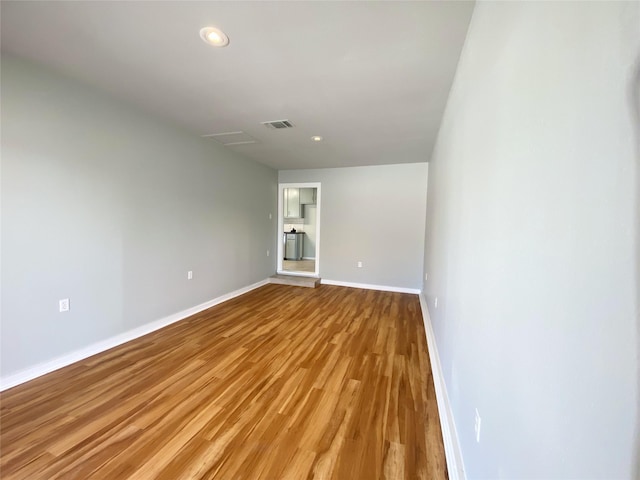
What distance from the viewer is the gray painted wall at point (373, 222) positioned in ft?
15.2

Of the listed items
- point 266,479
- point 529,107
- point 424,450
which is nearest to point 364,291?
point 424,450

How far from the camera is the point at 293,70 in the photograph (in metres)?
1.86

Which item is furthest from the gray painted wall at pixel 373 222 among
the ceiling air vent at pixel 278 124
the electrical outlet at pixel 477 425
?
the electrical outlet at pixel 477 425

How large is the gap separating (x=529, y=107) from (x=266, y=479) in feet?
6.01

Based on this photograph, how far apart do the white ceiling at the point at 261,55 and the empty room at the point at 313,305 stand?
0.02m

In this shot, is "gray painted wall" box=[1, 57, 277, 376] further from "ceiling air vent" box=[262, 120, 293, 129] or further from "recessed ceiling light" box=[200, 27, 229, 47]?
"recessed ceiling light" box=[200, 27, 229, 47]

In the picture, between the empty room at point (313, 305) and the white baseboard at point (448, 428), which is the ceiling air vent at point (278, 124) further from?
the white baseboard at point (448, 428)

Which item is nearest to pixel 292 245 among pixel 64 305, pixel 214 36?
pixel 64 305

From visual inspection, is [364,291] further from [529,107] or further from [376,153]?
[529,107]

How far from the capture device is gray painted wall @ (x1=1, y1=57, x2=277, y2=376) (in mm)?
1878

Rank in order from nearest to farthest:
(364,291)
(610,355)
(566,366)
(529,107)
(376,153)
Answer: (610,355), (566,366), (529,107), (376,153), (364,291)

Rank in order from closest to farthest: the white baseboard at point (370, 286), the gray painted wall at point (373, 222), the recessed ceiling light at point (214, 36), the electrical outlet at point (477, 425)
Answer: the electrical outlet at point (477, 425), the recessed ceiling light at point (214, 36), the gray painted wall at point (373, 222), the white baseboard at point (370, 286)

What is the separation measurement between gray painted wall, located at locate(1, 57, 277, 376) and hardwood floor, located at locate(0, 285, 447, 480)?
395mm

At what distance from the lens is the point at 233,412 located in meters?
1.68
